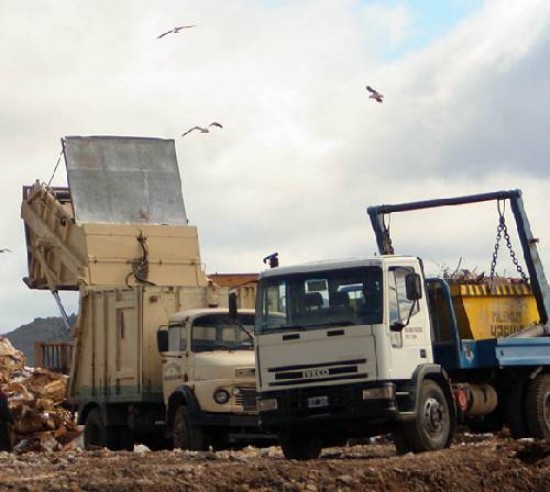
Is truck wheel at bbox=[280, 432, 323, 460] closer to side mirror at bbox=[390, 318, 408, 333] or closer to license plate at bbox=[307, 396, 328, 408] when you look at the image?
license plate at bbox=[307, 396, 328, 408]

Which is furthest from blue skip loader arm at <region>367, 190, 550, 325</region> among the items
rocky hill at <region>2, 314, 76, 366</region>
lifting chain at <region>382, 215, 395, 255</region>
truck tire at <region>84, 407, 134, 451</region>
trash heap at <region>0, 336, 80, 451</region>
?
rocky hill at <region>2, 314, 76, 366</region>

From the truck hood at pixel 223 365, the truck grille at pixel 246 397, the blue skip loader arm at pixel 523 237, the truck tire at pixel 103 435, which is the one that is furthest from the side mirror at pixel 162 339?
the blue skip loader arm at pixel 523 237

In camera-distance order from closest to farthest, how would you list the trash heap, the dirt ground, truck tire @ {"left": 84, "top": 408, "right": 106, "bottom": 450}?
1. the dirt ground
2. truck tire @ {"left": 84, "top": 408, "right": 106, "bottom": 450}
3. the trash heap

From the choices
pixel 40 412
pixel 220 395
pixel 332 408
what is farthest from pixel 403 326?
pixel 40 412

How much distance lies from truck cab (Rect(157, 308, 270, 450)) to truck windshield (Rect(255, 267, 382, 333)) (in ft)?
8.20

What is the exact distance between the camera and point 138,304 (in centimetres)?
2516

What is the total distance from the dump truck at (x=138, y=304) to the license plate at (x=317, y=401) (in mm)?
2428

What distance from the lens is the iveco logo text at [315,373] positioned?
778 inches

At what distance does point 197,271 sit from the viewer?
29.0 meters

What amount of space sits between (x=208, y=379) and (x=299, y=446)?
2492 millimetres

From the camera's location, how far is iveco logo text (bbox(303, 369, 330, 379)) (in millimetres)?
19766

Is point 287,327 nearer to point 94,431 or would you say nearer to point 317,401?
point 317,401

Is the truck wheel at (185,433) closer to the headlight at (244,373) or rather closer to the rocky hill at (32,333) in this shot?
the headlight at (244,373)

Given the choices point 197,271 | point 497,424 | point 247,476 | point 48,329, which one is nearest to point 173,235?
point 197,271
